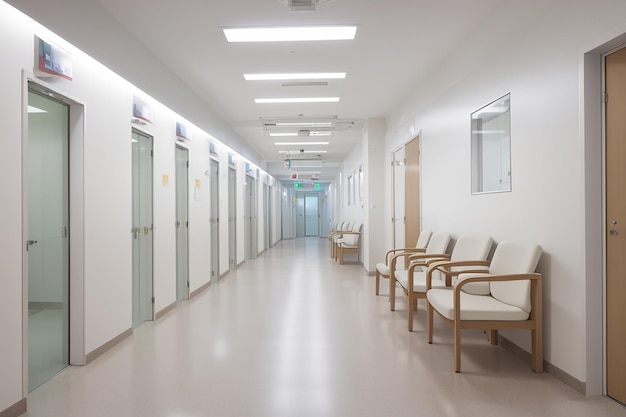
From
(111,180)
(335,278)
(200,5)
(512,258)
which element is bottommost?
(335,278)

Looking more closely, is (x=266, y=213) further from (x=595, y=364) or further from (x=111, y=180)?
(x=595, y=364)

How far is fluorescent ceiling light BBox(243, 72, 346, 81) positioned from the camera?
5629 mm

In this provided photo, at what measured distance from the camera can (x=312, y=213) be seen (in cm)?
2444

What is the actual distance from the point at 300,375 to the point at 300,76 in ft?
13.4

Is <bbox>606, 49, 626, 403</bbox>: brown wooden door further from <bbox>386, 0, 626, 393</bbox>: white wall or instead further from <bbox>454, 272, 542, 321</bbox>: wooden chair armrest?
<bbox>454, 272, 542, 321</bbox>: wooden chair armrest

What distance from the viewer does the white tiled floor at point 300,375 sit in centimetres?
271

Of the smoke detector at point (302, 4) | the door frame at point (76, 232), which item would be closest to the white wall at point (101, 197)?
the door frame at point (76, 232)

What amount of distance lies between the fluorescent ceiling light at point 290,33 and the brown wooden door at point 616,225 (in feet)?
8.01

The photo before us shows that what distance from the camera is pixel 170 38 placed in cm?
440

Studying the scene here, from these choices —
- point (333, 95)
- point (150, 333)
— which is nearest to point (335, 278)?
point (333, 95)

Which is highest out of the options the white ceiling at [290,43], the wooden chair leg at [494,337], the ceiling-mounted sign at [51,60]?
the white ceiling at [290,43]

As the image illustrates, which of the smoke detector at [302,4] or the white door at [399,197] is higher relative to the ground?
the smoke detector at [302,4]

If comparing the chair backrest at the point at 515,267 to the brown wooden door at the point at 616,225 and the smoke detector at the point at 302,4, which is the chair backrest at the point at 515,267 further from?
the smoke detector at the point at 302,4

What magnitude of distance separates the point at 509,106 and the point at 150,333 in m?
4.44
